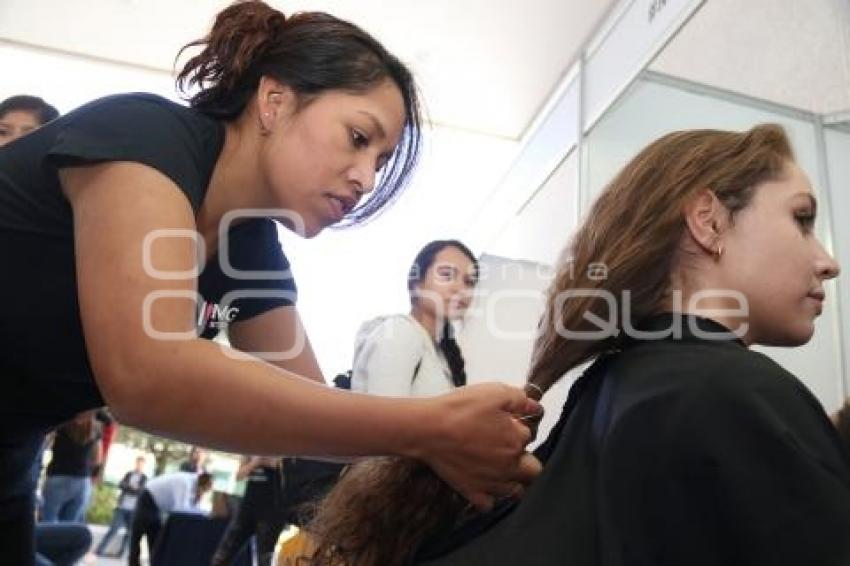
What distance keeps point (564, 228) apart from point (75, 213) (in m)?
2.70

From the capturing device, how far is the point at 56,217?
663mm

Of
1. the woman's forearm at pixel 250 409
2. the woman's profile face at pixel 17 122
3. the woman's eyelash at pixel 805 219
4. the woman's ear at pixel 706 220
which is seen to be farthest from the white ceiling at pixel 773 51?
the woman's profile face at pixel 17 122

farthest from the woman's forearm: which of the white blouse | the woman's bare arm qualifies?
the white blouse

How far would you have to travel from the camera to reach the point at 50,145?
2.14 feet

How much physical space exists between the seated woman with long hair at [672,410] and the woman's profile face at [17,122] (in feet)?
4.64

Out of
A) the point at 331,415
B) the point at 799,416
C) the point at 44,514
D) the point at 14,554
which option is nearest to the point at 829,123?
the point at 799,416

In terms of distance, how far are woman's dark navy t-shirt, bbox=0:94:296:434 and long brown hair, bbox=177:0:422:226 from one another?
9 cm

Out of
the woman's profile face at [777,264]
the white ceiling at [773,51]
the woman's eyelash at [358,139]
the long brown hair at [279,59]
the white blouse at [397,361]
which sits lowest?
the white blouse at [397,361]

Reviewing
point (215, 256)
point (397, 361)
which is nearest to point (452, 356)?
point (397, 361)

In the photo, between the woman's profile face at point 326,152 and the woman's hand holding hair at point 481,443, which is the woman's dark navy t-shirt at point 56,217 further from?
the woman's hand holding hair at point 481,443

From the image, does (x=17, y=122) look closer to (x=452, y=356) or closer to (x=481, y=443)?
(x=452, y=356)

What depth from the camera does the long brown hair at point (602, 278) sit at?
2.31 feet

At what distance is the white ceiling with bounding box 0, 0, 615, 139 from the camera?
3.16m

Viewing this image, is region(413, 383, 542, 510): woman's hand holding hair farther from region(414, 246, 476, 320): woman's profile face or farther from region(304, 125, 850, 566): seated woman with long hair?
region(414, 246, 476, 320): woman's profile face
